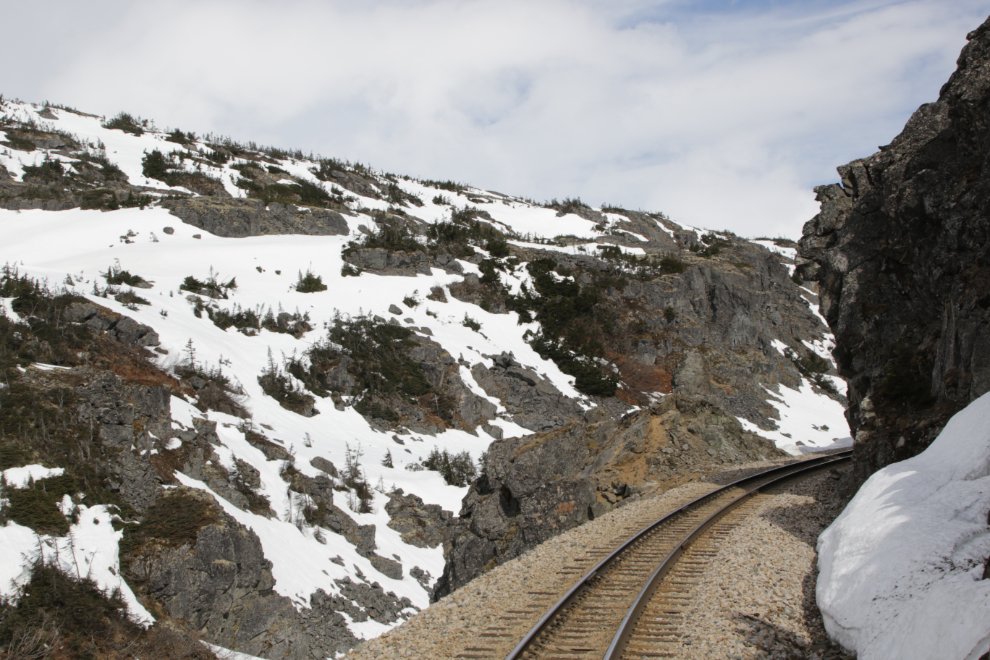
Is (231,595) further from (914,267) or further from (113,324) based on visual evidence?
(914,267)

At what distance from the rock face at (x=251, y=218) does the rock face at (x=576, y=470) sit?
2942 cm

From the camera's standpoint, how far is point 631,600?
662 centimetres

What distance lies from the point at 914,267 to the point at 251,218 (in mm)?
40009

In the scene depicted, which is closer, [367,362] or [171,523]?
[171,523]

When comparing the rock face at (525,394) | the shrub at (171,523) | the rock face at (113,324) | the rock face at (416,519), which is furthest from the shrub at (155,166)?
the shrub at (171,523)

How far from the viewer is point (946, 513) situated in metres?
5.34

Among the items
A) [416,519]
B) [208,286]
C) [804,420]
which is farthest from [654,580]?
[804,420]

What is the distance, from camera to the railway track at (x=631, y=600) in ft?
18.2

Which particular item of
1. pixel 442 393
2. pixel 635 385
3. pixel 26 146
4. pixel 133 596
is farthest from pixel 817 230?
pixel 26 146

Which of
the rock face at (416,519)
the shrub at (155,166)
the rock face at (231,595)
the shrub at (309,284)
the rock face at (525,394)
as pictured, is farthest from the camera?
the shrub at (155,166)

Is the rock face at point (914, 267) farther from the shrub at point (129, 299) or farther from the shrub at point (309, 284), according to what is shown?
the shrub at point (309, 284)

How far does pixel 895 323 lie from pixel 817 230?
3.28 meters

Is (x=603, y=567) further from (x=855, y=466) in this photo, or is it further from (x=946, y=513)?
A: (x=855, y=466)

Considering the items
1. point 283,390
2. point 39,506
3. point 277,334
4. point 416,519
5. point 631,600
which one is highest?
point 277,334
